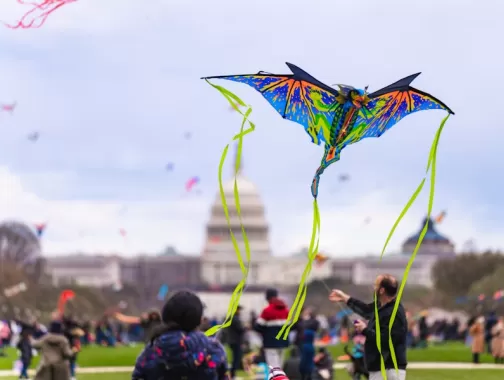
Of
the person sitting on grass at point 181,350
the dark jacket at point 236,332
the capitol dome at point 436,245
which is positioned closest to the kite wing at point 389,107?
the person sitting on grass at point 181,350

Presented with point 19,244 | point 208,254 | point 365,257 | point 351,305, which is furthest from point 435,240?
point 351,305

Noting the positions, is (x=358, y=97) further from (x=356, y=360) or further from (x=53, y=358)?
(x=53, y=358)

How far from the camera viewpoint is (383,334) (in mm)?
10273

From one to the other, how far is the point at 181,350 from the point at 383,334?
3.58 m

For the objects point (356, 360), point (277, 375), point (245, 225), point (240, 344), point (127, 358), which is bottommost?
point (127, 358)

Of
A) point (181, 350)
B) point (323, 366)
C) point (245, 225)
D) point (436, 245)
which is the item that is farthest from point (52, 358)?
point (436, 245)

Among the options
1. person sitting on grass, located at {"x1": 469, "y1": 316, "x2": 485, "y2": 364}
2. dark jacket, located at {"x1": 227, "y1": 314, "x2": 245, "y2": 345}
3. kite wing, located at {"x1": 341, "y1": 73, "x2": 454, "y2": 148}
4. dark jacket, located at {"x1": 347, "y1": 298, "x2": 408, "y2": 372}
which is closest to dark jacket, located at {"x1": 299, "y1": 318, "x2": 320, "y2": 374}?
dark jacket, located at {"x1": 227, "y1": 314, "x2": 245, "y2": 345}

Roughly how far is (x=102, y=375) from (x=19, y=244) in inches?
3388

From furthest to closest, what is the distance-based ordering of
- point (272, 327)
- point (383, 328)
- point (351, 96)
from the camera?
point (272, 327), point (383, 328), point (351, 96)

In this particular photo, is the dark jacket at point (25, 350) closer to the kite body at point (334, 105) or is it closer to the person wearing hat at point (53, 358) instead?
the person wearing hat at point (53, 358)

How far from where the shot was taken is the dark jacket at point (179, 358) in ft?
22.8

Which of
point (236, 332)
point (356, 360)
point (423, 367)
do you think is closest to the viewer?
point (356, 360)

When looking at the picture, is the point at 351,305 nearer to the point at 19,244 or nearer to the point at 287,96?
the point at 287,96

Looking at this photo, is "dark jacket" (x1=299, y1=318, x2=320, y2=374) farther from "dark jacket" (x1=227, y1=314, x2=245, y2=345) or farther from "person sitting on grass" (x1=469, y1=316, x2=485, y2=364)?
"person sitting on grass" (x1=469, y1=316, x2=485, y2=364)
